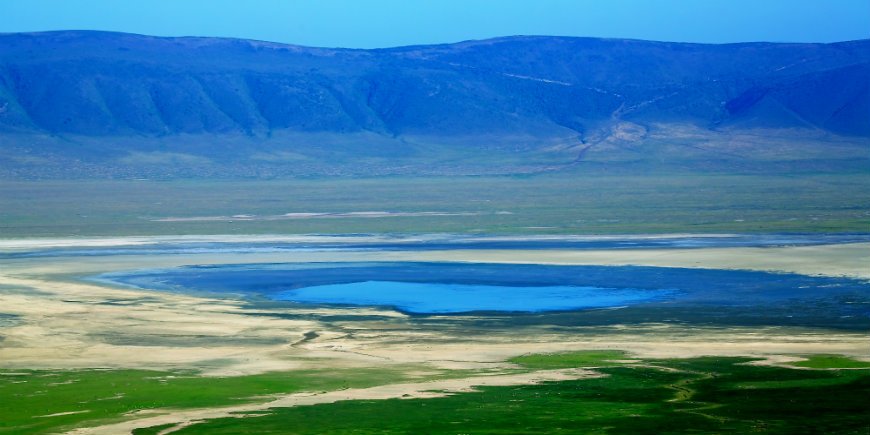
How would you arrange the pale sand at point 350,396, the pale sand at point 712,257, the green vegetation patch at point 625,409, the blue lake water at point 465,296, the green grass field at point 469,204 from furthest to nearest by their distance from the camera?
the green grass field at point 469,204
the pale sand at point 712,257
the blue lake water at point 465,296
the pale sand at point 350,396
the green vegetation patch at point 625,409

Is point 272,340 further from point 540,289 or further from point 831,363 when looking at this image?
point 831,363

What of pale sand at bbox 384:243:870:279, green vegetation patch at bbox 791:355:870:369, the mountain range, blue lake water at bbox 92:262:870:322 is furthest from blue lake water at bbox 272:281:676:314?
the mountain range

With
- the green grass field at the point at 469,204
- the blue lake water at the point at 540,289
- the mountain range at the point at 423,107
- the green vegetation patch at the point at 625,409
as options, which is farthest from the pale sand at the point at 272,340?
the mountain range at the point at 423,107

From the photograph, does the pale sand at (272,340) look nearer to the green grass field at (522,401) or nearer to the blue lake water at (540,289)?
the green grass field at (522,401)

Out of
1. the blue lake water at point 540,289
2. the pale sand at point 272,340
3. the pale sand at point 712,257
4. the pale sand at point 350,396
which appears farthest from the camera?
the pale sand at point 712,257

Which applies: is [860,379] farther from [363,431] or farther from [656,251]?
[656,251]

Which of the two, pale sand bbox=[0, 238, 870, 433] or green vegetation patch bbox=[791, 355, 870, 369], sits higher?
pale sand bbox=[0, 238, 870, 433]

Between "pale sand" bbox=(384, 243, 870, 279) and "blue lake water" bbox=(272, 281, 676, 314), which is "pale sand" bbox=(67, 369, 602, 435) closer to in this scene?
"blue lake water" bbox=(272, 281, 676, 314)
